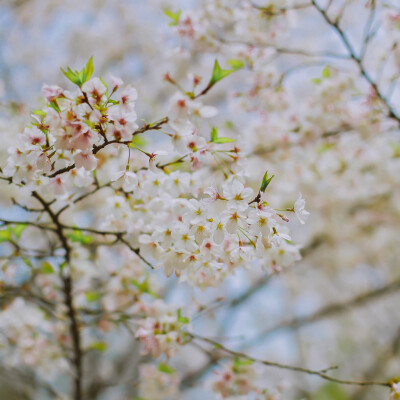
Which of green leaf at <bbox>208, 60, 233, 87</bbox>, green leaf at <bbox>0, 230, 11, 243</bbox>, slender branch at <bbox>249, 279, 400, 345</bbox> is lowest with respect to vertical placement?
green leaf at <bbox>0, 230, 11, 243</bbox>

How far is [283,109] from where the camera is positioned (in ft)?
8.53

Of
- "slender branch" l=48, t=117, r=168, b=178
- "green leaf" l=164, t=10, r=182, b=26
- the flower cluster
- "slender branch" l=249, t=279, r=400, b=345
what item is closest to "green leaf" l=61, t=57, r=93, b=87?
"slender branch" l=48, t=117, r=168, b=178

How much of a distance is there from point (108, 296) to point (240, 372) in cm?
82

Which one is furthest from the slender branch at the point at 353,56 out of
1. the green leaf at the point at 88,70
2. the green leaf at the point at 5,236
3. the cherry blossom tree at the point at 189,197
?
the green leaf at the point at 5,236

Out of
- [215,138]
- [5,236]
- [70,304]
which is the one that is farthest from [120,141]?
[70,304]

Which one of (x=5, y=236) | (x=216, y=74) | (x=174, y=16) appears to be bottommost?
(x=5, y=236)

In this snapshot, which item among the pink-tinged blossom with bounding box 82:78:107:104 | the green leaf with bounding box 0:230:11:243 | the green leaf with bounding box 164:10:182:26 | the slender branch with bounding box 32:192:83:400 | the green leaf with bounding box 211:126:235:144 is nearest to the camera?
the pink-tinged blossom with bounding box 82:78:107:104

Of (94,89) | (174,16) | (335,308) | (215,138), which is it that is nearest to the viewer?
(94,89)

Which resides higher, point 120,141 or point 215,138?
point 215,138

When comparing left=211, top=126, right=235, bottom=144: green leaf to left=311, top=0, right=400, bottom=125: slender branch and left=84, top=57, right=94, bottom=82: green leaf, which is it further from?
left=311, top=0, right=400, bottom=125: slender branch

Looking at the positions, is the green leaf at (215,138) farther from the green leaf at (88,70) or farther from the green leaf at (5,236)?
the green leaf at (5,236)

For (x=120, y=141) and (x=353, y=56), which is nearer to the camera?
(x=120, y=141)

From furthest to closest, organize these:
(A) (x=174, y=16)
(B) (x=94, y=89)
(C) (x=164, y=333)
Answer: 1. (A) (x=174, y=16)
2. (C) (x=164, y=333)
3. (B) (x=94, y=89)

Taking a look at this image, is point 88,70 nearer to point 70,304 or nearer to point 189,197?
point 189,197
